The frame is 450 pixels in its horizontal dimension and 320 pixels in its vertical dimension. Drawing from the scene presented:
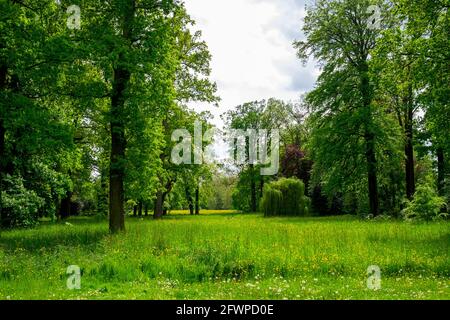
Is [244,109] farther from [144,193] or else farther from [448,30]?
[448,30]

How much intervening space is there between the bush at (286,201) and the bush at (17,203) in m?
22.8

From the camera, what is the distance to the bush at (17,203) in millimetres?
20569

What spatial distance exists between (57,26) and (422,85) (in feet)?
54.5

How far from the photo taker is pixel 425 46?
17.2 metres

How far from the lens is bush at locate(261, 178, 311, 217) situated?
40.3 meters

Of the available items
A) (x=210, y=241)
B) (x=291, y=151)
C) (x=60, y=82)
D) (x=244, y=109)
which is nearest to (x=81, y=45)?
(x=60, y=82)

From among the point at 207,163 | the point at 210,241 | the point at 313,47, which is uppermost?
the point at 313,47

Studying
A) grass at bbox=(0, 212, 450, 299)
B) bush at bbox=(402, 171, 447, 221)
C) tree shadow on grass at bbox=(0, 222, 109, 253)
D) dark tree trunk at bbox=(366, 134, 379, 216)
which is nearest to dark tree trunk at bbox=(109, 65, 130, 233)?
tree shadow on grass at bbox=(0, 222, 109, 253)

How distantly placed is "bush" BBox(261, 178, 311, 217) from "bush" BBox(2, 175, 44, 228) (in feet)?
74.7

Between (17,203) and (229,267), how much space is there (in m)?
14.3
